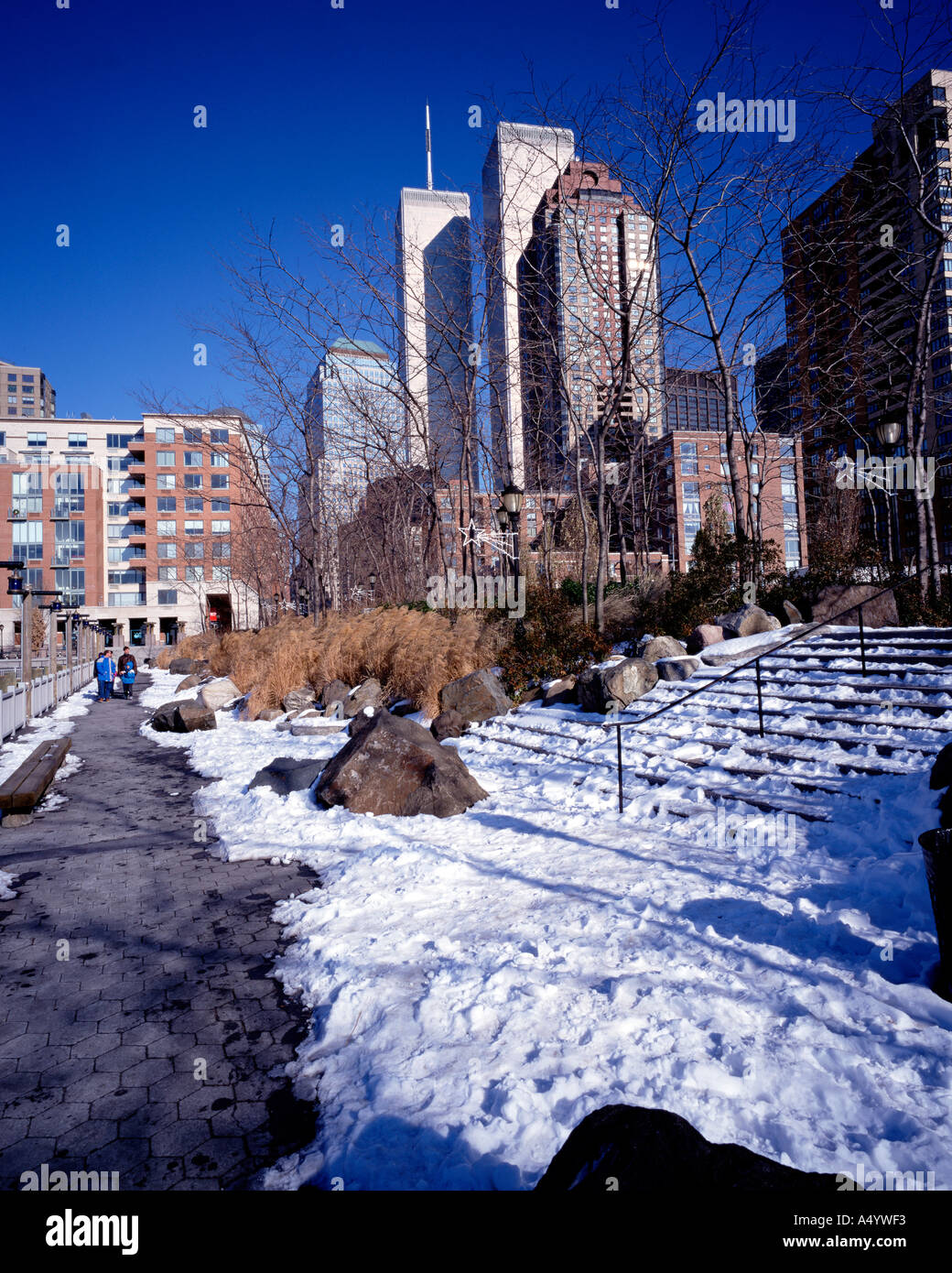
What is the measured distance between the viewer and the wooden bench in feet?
23.1

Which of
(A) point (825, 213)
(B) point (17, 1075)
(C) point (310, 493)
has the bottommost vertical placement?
(B) point (17, 1075)

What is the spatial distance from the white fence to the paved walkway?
8.03 metres

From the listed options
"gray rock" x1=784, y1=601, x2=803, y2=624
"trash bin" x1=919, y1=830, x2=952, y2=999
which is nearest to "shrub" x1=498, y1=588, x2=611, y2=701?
"gray rock" x1=784, y1=601, x2=803, y2=624

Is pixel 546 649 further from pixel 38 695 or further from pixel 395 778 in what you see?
pixel 38 695

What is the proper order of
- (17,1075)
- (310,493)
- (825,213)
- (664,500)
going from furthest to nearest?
(664,500) → (310,493) → (825,213) → (17,1075)

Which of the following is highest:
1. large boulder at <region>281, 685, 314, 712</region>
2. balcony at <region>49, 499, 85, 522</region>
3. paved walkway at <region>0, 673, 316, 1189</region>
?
balcony at <region>49, 499, 85, 522</region>

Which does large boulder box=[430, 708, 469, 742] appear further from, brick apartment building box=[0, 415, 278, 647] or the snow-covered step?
brick apartment building box=[0, 415, 278, 647]

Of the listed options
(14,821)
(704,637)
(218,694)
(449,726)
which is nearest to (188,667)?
(218,694)

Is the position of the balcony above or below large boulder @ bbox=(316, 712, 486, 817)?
above

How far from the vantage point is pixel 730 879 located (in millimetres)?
4621

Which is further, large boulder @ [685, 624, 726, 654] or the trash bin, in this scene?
large boulder @ [685, 624, 726, 654]

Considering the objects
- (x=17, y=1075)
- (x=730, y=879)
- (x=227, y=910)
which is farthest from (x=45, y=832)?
(x=730, y=879)
